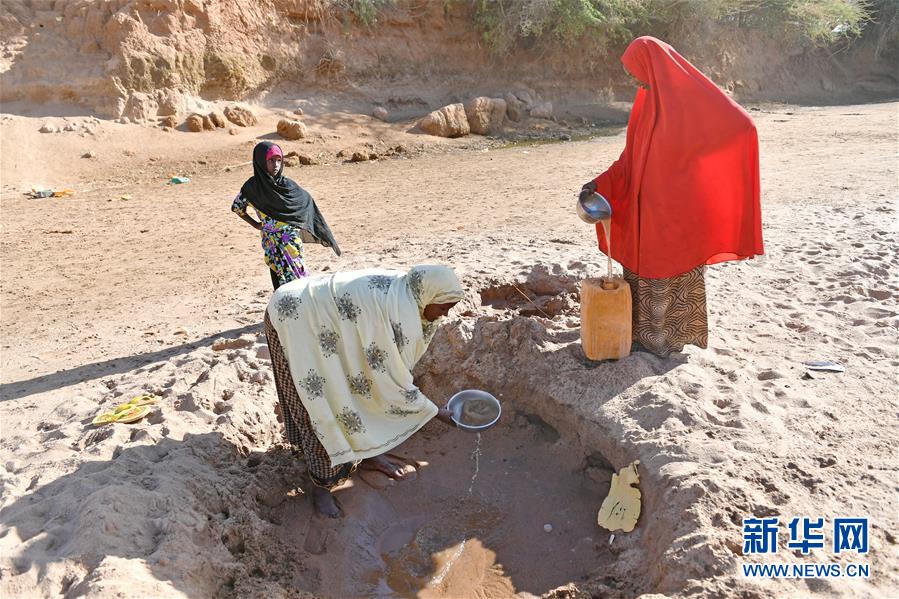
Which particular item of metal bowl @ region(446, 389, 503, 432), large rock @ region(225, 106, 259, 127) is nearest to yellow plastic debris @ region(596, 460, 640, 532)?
metal bowl @ region(446, 389, 503, 432)

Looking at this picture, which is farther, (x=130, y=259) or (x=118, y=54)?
(x=118, y=54)

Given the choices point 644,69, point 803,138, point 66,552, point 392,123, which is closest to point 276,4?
point 392,123

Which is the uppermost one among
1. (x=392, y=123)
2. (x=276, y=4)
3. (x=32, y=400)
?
(x=276, y=4)

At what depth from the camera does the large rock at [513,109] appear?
46.0ft

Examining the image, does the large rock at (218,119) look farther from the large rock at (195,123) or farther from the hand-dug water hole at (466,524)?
the hand-dug water hole at (466,524)

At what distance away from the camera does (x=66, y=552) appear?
8.31ft

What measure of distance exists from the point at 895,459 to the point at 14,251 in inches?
302

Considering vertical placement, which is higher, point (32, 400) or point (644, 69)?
point (644, 69)

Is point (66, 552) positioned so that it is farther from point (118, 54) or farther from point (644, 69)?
point (118, 54)

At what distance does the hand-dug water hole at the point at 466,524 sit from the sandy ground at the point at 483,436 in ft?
0.04

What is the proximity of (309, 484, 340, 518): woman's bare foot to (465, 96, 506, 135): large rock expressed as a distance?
35.5ft

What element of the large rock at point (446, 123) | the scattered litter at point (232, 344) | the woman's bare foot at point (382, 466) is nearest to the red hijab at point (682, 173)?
the woman's bare foot at point (382, 466)

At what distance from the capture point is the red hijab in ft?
11.7

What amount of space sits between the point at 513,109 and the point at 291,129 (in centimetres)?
473
